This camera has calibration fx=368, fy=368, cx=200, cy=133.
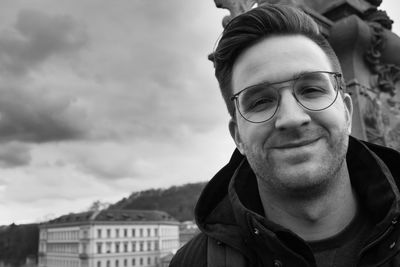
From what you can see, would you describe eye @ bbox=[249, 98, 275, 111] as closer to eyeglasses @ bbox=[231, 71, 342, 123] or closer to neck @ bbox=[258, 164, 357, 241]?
eyeglasses @ bbox=[231, 71, 342, 123]

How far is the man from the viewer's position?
3.40 ft

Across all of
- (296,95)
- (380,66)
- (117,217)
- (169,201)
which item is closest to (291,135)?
(296,95)

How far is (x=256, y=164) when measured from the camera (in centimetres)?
111

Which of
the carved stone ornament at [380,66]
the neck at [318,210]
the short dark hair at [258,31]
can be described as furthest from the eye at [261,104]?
the carved stone ornament at [380,66]

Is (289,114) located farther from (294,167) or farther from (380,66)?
(380,66)

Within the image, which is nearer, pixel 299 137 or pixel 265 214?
pixel 299 137

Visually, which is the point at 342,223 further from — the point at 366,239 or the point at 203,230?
the point at 203,230

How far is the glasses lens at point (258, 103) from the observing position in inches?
44.1

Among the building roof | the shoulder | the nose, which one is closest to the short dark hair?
the nose

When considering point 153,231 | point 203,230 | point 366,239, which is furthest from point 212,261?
point 153,231

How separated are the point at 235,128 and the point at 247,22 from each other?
373mm

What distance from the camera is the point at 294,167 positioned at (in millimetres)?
1049

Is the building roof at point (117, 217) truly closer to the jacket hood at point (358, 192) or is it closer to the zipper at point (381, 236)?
the jacket hood at point (358, 192)

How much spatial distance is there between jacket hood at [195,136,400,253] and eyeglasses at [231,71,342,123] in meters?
0.28
